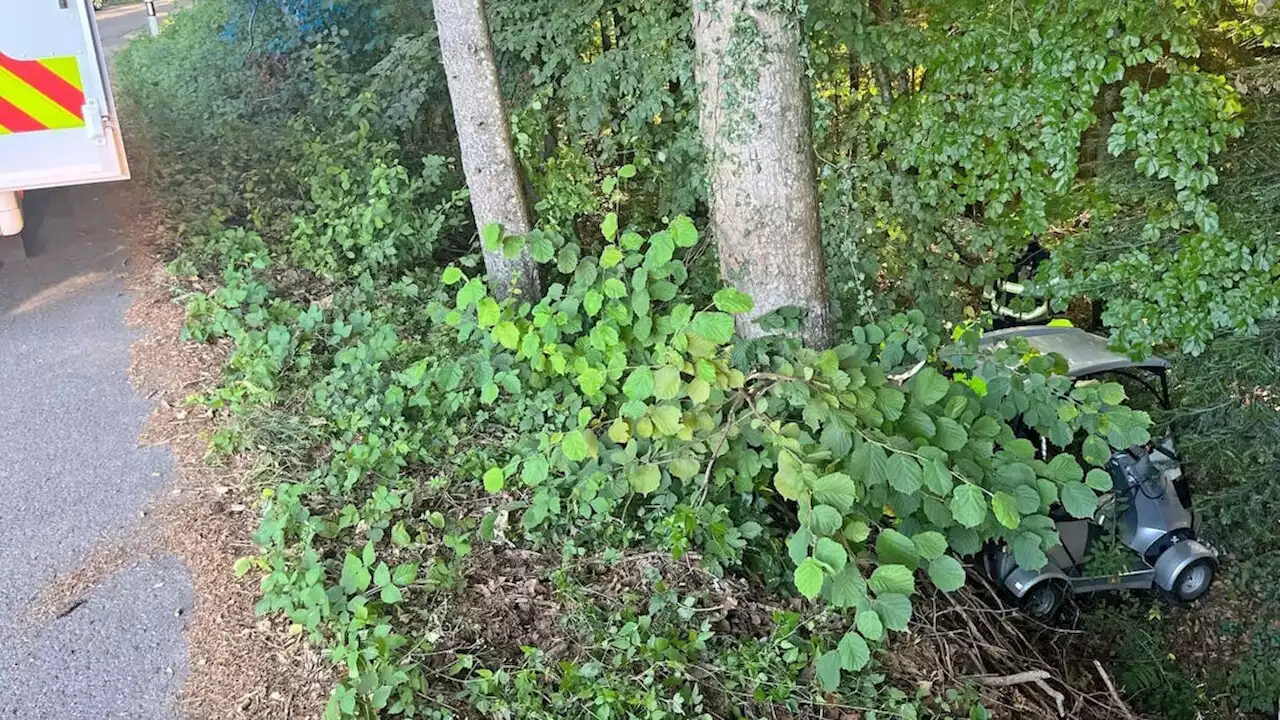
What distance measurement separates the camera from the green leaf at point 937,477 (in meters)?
3.14

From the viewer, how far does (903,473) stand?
324 centimetres

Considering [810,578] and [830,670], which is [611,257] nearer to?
[810,578]

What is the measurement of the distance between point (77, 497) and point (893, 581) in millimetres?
3573

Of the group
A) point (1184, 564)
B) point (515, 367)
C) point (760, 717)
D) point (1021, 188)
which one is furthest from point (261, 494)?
point (1184, 564)

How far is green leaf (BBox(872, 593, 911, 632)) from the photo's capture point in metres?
2.74

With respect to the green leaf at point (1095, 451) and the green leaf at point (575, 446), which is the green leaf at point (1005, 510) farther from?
the green leaf at point (575, 446)

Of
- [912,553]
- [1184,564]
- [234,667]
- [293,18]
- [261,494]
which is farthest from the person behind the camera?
[293,18]

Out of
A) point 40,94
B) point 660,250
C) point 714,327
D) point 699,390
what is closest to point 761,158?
point 660,250

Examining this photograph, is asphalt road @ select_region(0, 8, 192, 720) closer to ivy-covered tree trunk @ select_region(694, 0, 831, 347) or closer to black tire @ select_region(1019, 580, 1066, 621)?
ivy-covered tree trunk @ select_region(694, 0, 831, 347)

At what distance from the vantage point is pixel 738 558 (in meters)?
3.66

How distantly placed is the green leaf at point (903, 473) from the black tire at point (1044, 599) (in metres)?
2.35

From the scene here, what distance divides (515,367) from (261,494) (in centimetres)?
134

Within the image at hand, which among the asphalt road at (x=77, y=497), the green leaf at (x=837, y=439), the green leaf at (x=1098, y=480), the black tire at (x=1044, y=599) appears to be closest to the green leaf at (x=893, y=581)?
the green leaf at (x=837, y=439)

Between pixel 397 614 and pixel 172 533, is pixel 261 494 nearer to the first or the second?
pixel 172 533
